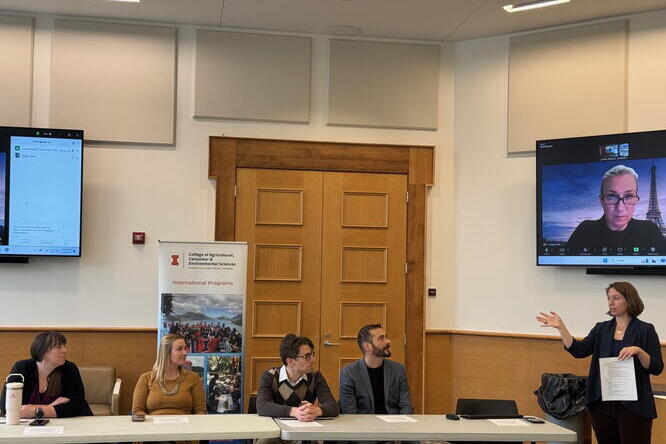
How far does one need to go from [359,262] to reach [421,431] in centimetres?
318

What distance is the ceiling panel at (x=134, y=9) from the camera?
274 inches

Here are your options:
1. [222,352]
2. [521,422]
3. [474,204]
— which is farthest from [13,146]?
[521,422]

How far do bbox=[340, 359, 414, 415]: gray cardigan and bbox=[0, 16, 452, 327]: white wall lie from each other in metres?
2.42

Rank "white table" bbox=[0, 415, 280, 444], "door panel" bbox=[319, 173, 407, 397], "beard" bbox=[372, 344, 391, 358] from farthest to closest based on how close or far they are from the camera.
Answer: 1. "door panel" bbox=[319, 173, 407, 397]
2. "beard" bbox=[372, 344, 391, 358]
3. "white table" bbox=[0, 415, 280, 444]

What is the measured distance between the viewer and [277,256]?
24.7 feet

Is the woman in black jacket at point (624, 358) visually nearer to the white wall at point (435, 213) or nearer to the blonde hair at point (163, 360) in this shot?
the white wall at point (435, 213)

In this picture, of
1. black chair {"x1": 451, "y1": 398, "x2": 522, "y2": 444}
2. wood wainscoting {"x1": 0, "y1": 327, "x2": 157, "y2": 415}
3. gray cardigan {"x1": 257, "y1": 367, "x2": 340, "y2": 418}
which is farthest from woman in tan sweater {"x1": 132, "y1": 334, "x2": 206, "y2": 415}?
wood wainscoting {"x1": 0, "y1": 327, "x2": 157, "y2": 415}

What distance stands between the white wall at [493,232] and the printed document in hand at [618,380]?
1902 millimetres

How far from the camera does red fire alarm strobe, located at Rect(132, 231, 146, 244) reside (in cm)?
729

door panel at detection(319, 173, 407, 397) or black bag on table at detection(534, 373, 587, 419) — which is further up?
door panel at detection(319, 173, 407, 397)

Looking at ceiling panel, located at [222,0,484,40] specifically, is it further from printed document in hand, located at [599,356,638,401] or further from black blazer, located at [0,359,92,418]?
black blazer, located at [0,359,92,418]

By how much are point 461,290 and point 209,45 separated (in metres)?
3.25

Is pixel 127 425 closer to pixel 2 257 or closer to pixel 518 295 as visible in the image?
pixel 2 257

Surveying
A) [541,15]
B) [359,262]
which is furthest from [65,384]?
[541,15]
